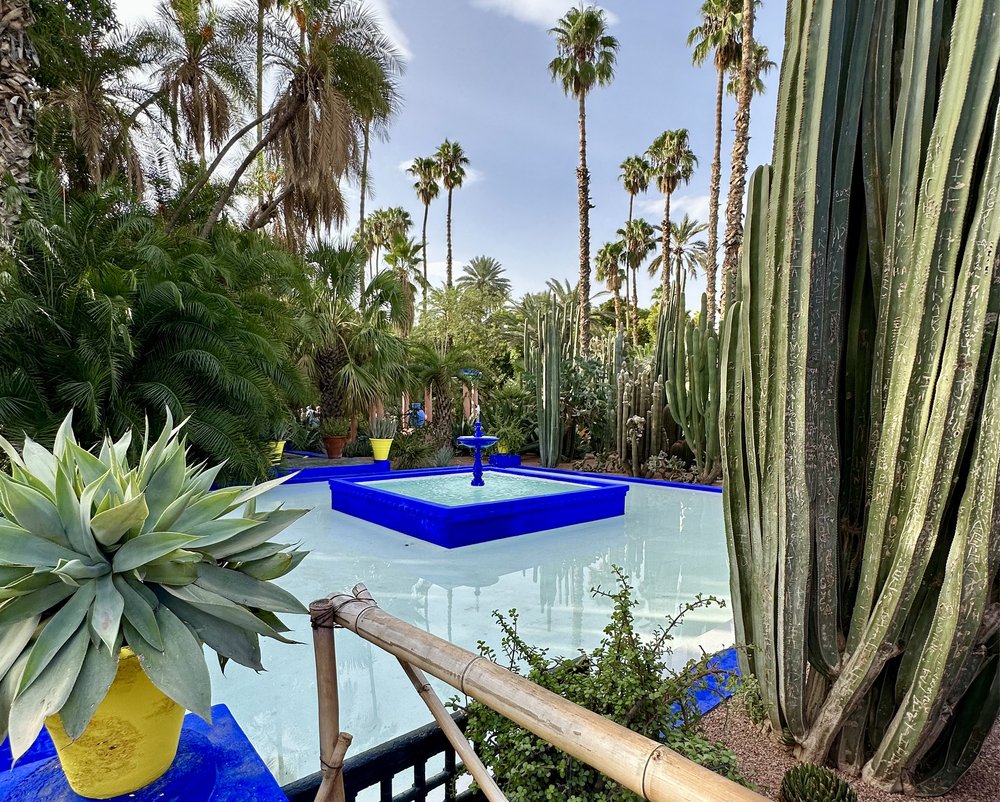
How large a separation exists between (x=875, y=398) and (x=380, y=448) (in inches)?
381

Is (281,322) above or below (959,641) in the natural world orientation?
above

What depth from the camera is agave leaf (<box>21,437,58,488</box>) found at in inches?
41.9

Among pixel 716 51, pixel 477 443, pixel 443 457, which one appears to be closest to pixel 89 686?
pixel 477 443

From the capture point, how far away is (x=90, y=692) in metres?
0.84

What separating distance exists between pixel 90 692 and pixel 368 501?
5984mm

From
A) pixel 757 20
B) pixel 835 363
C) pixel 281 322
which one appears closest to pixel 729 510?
pixel 835 363

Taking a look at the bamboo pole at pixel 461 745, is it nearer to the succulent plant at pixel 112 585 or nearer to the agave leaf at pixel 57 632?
the succulent plant at pixel 112 585

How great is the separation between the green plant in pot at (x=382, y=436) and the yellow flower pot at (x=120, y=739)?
9.87 metres

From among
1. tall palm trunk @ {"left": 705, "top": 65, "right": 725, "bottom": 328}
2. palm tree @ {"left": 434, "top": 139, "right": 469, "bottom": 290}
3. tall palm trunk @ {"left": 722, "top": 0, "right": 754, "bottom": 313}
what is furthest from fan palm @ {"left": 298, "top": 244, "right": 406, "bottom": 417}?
palm tree @ {"left": 434, "top": 139, "right": 469, "bottom": 290}

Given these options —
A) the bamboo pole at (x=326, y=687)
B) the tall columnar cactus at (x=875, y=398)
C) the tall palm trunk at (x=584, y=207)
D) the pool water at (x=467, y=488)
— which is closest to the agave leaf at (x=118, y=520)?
the bamboo pole at (x=326, y=687)

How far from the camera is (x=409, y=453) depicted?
11133 millimetres

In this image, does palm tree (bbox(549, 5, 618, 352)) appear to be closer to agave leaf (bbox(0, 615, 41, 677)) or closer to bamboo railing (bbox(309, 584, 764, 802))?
bamboo railing (bbox(309, 584, 764, 802))

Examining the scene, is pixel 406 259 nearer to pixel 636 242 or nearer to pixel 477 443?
pixel 636 242

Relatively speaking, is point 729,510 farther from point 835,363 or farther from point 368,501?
point 368,501
